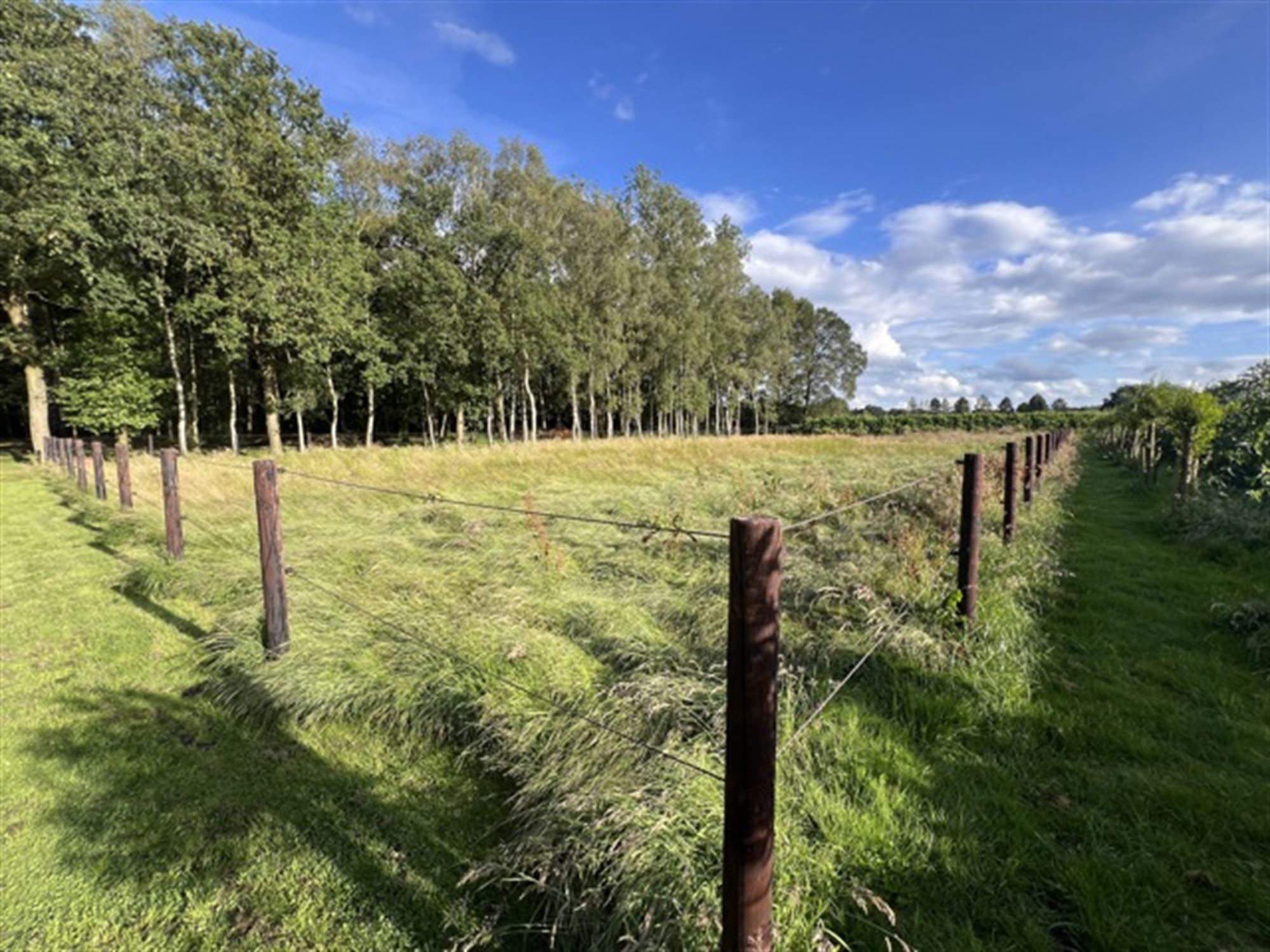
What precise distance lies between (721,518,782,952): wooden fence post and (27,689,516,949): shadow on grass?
1.05 m

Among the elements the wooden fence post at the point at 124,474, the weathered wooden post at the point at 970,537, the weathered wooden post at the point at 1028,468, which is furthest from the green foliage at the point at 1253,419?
the wooden fence post at the point at 124,474

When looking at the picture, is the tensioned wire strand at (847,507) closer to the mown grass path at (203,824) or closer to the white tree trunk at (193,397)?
the mown grass path at (203,824)

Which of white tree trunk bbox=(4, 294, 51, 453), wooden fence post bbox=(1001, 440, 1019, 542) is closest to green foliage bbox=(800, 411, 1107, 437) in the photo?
wooden fence post bbox=(1001, 440, 1019, 542)

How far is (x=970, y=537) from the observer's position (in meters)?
3.84

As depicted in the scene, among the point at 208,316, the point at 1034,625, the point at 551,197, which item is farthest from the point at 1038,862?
the point at 551,197

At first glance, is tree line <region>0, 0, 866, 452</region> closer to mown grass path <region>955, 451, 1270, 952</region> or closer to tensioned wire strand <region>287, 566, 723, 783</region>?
tensioned wire strand <region>287, 566, 723, 783</region>

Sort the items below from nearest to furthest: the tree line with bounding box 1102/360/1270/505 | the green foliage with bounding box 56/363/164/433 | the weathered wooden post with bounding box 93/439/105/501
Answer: the tree line with bounding box 1102/360/1270/505 → the weathered wooden post with bounding box 93/439/105/501 → the green foliage with bounding box 56/363/164/433

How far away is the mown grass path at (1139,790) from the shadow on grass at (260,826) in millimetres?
1893

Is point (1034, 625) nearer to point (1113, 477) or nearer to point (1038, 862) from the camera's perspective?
point (1038, 862)

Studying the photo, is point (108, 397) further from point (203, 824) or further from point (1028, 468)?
point (1028, 468)

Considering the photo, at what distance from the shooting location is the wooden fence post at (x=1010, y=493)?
5.54 metres

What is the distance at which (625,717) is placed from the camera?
2.67 m

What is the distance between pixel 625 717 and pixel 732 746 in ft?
4.34

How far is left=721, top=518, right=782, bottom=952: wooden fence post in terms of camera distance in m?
1.42
